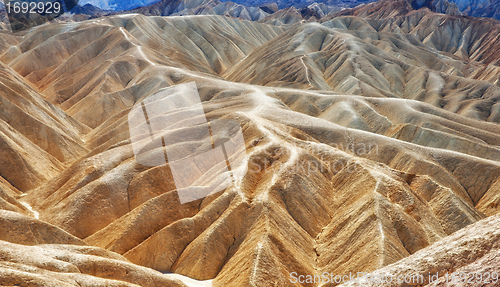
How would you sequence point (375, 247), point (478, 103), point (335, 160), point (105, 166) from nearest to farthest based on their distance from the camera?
point (375, 247)
point (335, 160)
point (105, 166)
point (478, 103)

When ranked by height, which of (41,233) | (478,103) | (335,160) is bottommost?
(478,103)

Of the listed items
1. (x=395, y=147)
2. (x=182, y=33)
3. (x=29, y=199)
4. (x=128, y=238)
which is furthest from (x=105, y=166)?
(x=182, y=33)

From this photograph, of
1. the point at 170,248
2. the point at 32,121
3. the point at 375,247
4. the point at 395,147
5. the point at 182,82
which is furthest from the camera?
the point at 182,82

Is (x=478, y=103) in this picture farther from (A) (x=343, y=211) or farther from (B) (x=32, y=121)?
(B) (x=32, y=121)

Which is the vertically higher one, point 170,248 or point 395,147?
point 170,248

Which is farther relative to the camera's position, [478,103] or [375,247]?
[478,103]

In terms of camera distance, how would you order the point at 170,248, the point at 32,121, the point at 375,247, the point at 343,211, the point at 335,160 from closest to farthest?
the point at 375,247 < the point at 170,248 < the point at 343,211 < the point at 335,160 < the point at 32,121

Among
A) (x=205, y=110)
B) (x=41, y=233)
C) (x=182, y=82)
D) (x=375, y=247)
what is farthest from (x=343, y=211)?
(x=182, y=82)

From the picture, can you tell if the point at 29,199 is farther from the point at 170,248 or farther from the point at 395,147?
the point at 395,147

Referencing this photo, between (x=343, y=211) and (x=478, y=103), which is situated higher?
(x=343, y=211)
